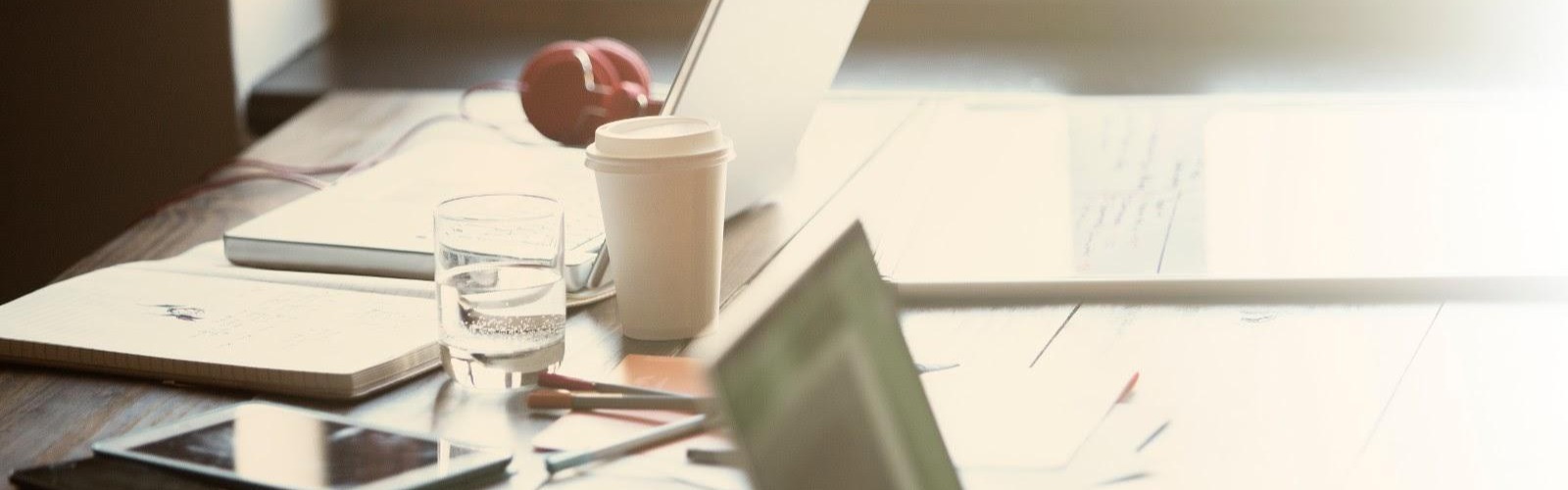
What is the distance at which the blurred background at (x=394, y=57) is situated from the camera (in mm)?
2098

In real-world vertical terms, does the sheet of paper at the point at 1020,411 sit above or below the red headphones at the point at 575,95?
above

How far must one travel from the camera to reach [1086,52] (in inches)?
86.5

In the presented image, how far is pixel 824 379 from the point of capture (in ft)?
1.58

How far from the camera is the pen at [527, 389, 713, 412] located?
0.86 metres

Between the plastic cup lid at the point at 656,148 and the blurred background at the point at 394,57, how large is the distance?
1010 millimetres

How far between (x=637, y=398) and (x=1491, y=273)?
602mm

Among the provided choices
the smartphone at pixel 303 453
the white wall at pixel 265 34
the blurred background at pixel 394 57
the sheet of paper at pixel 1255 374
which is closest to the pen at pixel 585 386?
the smartphone at pixel 303 453

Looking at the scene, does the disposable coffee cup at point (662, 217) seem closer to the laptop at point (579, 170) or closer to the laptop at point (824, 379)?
the laptop at point (579, 170)

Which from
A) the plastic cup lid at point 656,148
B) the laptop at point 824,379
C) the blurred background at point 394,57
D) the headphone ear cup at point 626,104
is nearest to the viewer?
the laptop at point 824,379

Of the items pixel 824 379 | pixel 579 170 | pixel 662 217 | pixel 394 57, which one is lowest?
pixel 394 57

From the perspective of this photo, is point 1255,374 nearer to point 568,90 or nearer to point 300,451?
point 300,451

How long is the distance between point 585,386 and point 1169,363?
1.09 ft

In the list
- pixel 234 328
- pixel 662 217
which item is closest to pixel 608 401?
pixel 662 217

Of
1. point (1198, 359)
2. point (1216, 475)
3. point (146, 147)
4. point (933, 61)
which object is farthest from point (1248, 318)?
point (146, 147)
